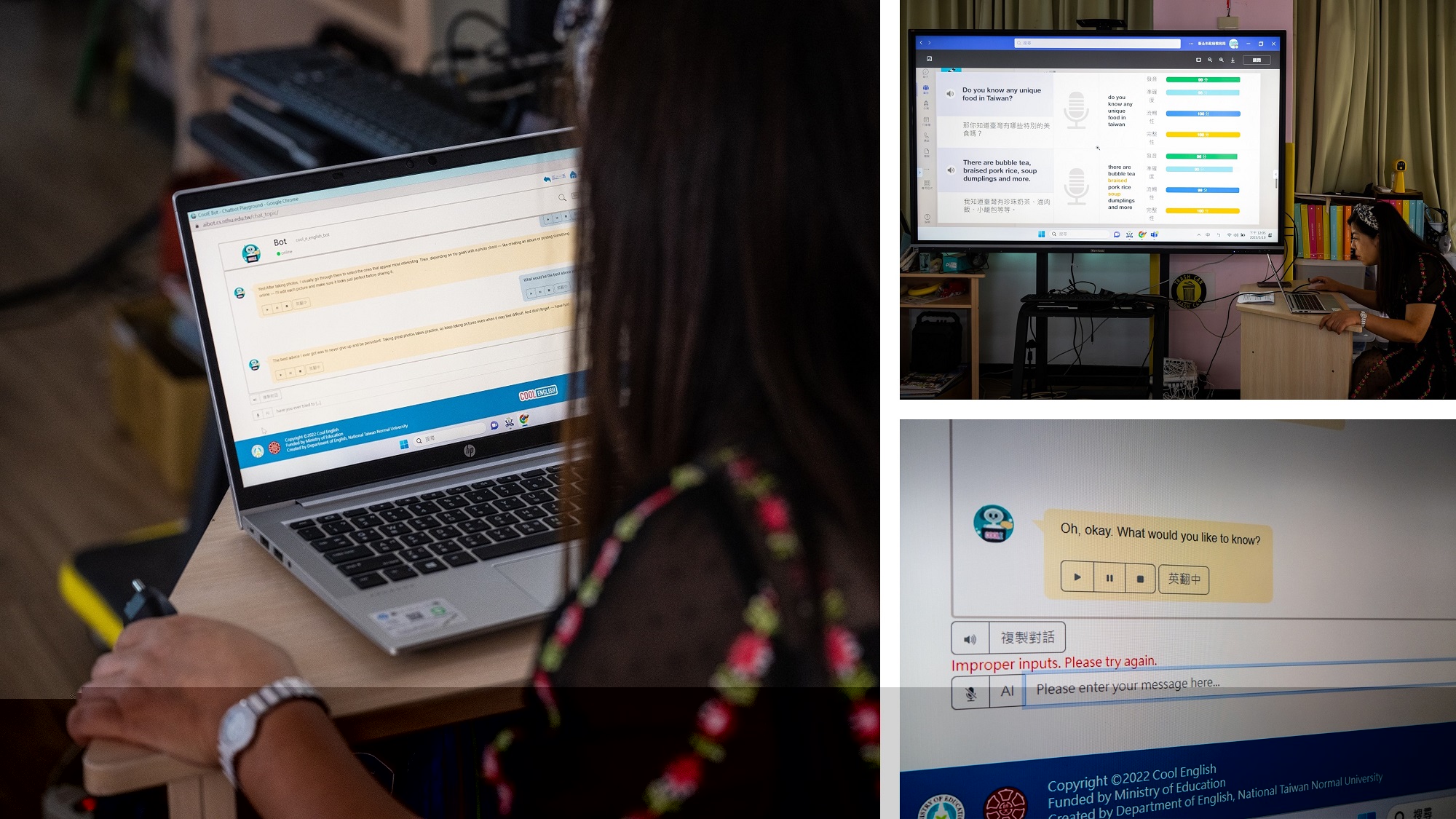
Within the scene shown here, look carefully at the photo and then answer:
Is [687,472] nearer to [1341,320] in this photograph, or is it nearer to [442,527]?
[442,527]

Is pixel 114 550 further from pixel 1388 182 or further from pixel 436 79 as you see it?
pixel 1388 182

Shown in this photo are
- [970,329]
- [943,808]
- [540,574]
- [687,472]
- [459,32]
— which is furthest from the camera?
[459,32]

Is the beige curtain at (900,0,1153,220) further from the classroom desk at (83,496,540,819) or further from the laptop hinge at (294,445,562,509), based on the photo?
the classroom desk at (83,496,540,819)

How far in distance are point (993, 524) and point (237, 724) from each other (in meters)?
0.71

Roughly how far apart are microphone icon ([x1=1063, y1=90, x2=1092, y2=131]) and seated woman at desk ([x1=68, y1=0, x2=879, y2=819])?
0.74 feet

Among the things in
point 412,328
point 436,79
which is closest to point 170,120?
point 436,79

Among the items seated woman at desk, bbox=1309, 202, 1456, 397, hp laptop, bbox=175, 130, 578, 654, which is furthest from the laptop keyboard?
seated woman at desk, bbox=1309, 202, 1456, 397

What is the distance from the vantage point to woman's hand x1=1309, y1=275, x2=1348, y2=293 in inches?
38.9

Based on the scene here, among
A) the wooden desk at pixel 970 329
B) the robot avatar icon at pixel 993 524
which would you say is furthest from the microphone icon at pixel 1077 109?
the robot avatar icon at pixel 993 524

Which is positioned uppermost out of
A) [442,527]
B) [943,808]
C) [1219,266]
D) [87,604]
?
[1219,266]

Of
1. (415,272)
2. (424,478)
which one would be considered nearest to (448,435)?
(424,478)

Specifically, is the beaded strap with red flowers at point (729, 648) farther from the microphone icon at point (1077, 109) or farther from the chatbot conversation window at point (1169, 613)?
the microphone icon at point (1077, 109)

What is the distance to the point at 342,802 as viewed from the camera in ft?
2.76

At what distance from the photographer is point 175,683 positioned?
0.86 metres
